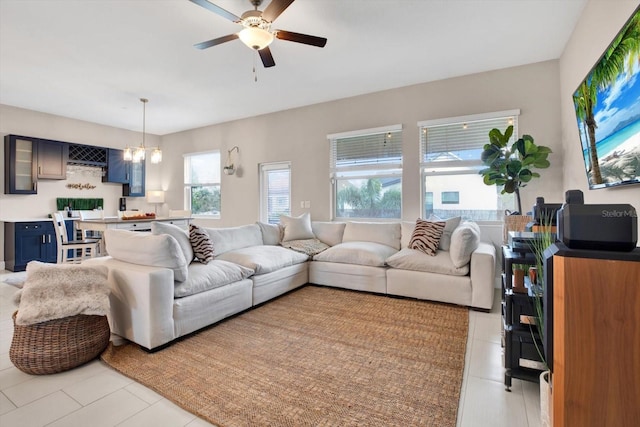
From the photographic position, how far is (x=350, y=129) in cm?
499

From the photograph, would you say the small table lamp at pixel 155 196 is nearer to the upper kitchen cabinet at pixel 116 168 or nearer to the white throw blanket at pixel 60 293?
the upper kitchen cabinet at pixel 116 168

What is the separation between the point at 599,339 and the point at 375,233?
11.4 ft

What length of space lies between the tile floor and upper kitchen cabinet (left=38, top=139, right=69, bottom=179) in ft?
15.3

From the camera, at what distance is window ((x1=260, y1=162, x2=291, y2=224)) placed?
19.1 ft

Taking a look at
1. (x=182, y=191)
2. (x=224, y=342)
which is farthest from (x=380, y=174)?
(x=182, y=191)

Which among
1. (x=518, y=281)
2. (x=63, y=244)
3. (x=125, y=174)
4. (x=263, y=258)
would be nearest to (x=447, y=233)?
(x=518, y=281)

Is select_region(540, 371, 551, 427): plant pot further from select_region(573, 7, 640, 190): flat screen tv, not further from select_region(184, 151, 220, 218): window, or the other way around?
select_region(184, 151, 220, 218): window

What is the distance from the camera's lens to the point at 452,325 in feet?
9.00

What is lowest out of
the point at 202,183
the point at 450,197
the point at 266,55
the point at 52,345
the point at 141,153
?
the point at 52,345

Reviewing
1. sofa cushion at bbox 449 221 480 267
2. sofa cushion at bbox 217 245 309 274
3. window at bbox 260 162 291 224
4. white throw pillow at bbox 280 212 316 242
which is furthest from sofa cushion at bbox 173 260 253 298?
window at bbox 260 162 291 224

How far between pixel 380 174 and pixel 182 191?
15.7 ft

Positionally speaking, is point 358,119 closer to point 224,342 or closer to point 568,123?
point 568,123

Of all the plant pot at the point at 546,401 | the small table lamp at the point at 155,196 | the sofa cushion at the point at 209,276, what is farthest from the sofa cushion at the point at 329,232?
the small table lamp at the point at 155,196

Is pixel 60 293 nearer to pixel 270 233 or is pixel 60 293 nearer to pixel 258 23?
pixel 258 23
